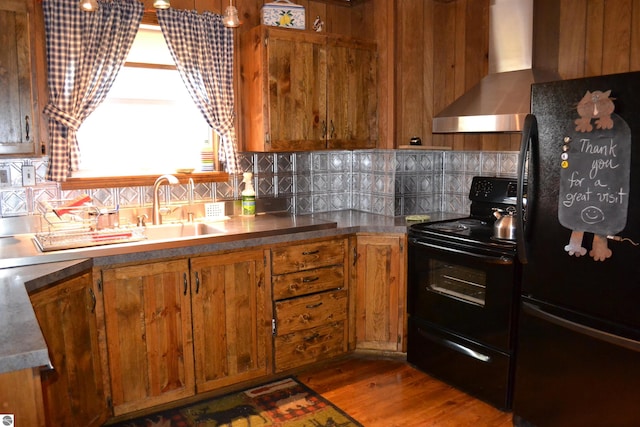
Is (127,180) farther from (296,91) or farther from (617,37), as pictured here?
(617,37)

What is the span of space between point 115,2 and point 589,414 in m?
3.12

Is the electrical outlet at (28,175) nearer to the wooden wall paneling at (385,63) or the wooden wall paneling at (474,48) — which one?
the wooden wall paneling at (385,63)

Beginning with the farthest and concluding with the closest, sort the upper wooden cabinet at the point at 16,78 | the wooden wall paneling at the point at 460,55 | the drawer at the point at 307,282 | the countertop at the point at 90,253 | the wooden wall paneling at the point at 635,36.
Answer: the wooden wall paneling at the point at 460,55
the drawer at the point at 307,282
the wooden wall paneling at the point at 635,36
the upper wooden cabinet at the point at 16,78
the countertop at the point at 90,253

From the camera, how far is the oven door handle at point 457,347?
112 inches

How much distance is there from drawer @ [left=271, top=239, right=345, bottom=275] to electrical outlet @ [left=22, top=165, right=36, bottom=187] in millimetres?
1364

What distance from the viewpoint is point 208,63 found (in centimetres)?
323

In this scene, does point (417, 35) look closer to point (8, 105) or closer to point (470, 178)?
point (470, 178)

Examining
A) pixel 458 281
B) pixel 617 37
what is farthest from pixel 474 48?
pixel 458 281

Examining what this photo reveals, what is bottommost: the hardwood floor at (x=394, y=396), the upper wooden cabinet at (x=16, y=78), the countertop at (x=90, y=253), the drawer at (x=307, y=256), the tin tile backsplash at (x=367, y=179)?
the hardwood floor at (x=394, y=396)

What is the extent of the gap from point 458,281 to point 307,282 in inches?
34.6

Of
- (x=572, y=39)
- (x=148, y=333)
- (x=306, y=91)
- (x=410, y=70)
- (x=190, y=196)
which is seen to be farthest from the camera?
(x=410, y=70)

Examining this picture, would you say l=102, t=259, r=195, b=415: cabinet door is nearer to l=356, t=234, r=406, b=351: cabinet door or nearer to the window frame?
the window frame

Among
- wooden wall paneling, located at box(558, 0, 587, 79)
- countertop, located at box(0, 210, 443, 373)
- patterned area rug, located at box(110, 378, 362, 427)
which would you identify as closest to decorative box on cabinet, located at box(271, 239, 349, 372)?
countertop, located at box(0, 210, 443, 373)

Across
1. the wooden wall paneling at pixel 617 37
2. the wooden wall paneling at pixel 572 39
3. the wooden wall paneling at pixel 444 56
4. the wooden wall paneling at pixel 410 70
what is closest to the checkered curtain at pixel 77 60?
the wooden wall paneling at pixel 410 70
